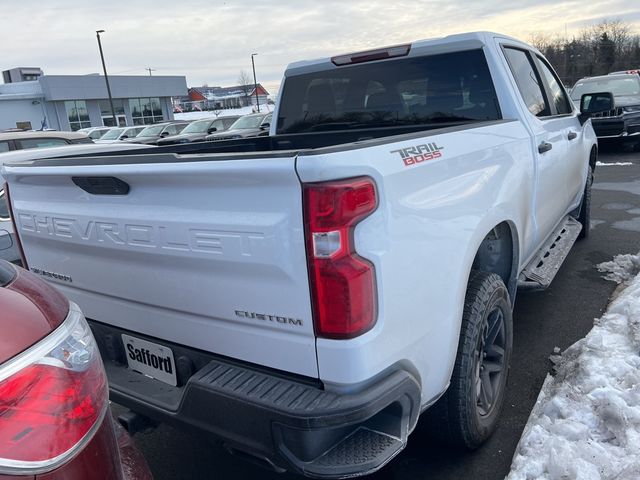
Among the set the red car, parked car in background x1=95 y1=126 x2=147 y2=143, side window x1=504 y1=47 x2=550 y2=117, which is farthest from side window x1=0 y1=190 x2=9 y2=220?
parked car in background x1=95 y1=126 x2=147 y2=143

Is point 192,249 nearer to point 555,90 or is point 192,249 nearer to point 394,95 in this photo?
point 394,95

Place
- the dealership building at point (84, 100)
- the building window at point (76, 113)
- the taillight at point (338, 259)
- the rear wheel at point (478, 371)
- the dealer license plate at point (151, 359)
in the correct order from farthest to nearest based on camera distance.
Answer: the building window at point (76, 113)
the dealership building at point (84, 100)
the rear wheel at point (478, 371)
the dealer license plate at point (151, 359)
the taillight at point (338, 259)

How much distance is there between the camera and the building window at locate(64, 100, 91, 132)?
44812mm

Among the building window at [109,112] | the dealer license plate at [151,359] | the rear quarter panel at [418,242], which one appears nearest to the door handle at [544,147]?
the rear quarter panel at [418,242]

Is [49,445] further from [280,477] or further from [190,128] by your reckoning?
[190,128]

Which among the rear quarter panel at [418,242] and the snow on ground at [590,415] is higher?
the rear quarter panel at [418,242]

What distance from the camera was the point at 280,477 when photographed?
9.02ft

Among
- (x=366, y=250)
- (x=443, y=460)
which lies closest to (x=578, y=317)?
(x=443, y=460)

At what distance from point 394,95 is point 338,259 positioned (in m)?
2.35

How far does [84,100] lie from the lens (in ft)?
149

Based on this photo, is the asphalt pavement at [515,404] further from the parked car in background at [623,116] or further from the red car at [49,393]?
the parked car in background at [623,116]

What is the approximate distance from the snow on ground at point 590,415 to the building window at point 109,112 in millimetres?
48901

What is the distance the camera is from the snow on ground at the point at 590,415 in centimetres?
242

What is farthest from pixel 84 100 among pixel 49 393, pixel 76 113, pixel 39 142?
pixel 49 393
